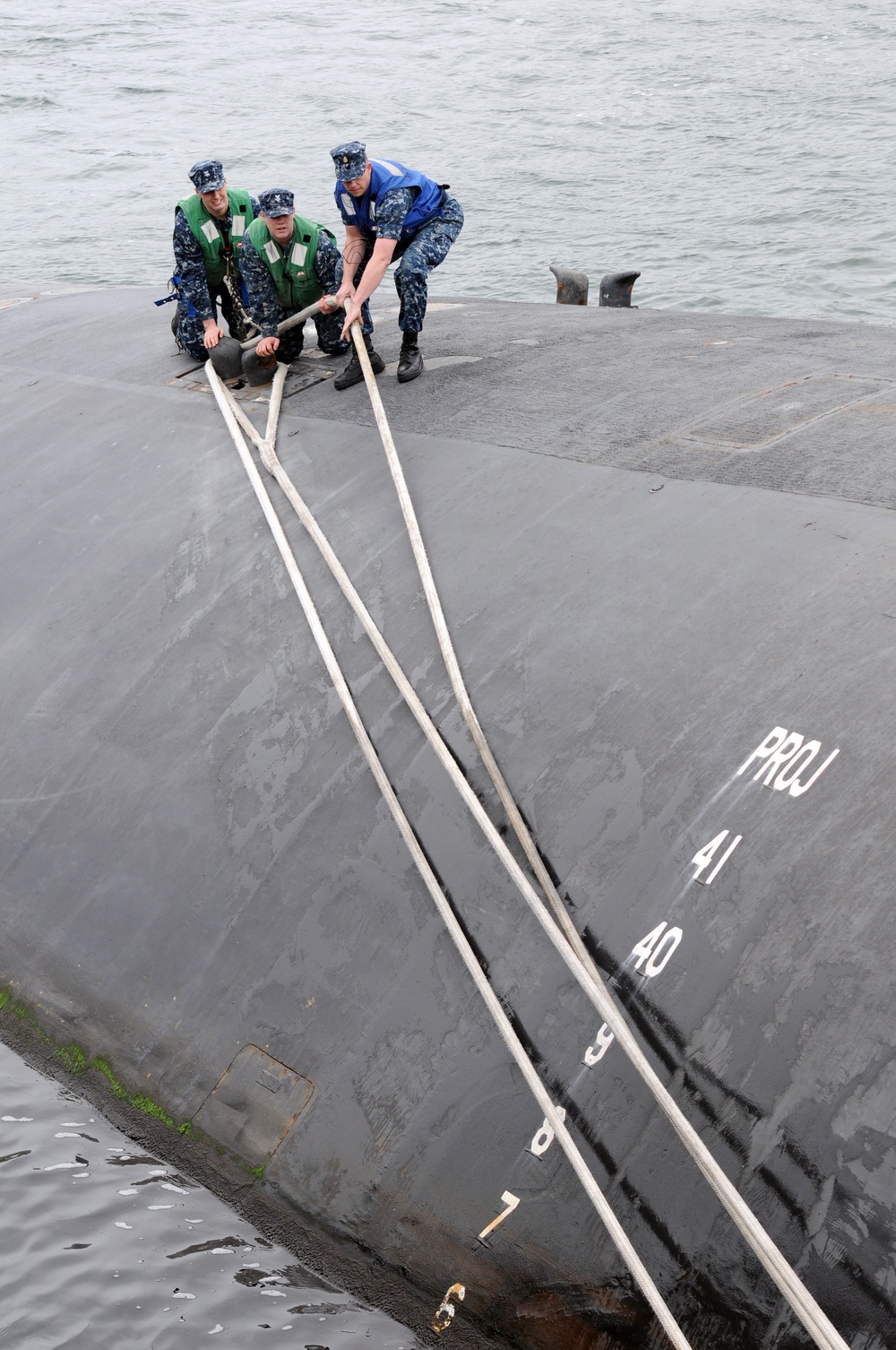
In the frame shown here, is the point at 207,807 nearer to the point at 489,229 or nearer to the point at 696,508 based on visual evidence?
the point at 696,508

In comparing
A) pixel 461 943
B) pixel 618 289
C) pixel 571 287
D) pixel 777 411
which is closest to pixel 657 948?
pixel 461 943

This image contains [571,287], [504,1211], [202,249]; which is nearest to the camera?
[504,1211]

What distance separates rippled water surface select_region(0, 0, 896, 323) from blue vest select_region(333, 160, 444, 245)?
392 inches

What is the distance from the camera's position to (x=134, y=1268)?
3811 millimetres

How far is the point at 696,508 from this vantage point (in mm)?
4887

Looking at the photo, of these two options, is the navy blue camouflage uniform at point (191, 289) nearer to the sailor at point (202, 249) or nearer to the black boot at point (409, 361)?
the sailor at point (202, 249)

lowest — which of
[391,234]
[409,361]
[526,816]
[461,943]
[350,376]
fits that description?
[461,943]

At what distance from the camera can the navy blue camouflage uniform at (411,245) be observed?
6.94 metres

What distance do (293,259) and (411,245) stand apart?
72 cm

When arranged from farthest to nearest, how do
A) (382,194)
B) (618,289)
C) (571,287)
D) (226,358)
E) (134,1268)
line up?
(571,287) < (618,289) < (226,358) < (382,194) < (134,1268)

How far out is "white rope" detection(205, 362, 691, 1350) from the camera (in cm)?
308

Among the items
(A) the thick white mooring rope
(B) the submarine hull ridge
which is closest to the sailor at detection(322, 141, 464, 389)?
(B) the submarine hull ridge

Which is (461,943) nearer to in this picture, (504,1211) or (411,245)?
(504,1211)

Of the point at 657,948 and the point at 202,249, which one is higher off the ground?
the point at 202,249
